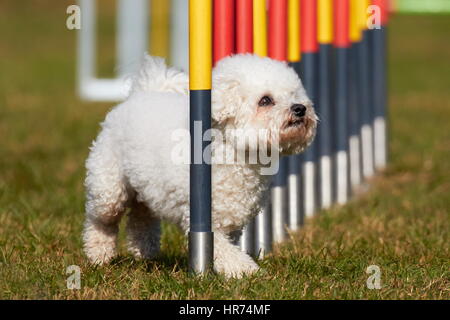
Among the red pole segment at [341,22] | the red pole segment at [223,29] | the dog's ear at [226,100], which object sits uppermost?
the red pole segment at [341,22]

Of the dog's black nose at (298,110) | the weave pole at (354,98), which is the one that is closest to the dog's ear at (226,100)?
the dog's black nose at (298,110)

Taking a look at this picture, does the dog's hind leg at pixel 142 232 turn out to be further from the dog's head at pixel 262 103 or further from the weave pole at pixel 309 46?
the weave pole at pixel 309 46

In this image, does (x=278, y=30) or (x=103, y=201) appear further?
(x=278, y=30)

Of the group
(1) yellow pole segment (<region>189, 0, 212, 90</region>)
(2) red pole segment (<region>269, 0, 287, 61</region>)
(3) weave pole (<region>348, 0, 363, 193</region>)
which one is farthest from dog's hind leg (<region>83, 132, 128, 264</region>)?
(3) weave pole (<region>348, 0, 363, 193</region>)

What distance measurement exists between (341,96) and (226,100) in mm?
2927

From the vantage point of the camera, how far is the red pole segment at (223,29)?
500 centimetres

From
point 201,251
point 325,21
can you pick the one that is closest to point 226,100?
point 201,251

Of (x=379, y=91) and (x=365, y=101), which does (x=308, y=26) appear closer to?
(x=365, y=101)

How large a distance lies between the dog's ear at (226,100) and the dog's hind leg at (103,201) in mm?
709

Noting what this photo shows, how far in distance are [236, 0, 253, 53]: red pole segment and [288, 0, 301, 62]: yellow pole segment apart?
0.90 meters

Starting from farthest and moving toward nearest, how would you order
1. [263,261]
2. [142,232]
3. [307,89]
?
[307,89] → [142,232] → [263,261]

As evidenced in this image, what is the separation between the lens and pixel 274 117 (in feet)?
14.9

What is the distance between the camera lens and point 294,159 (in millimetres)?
6344
